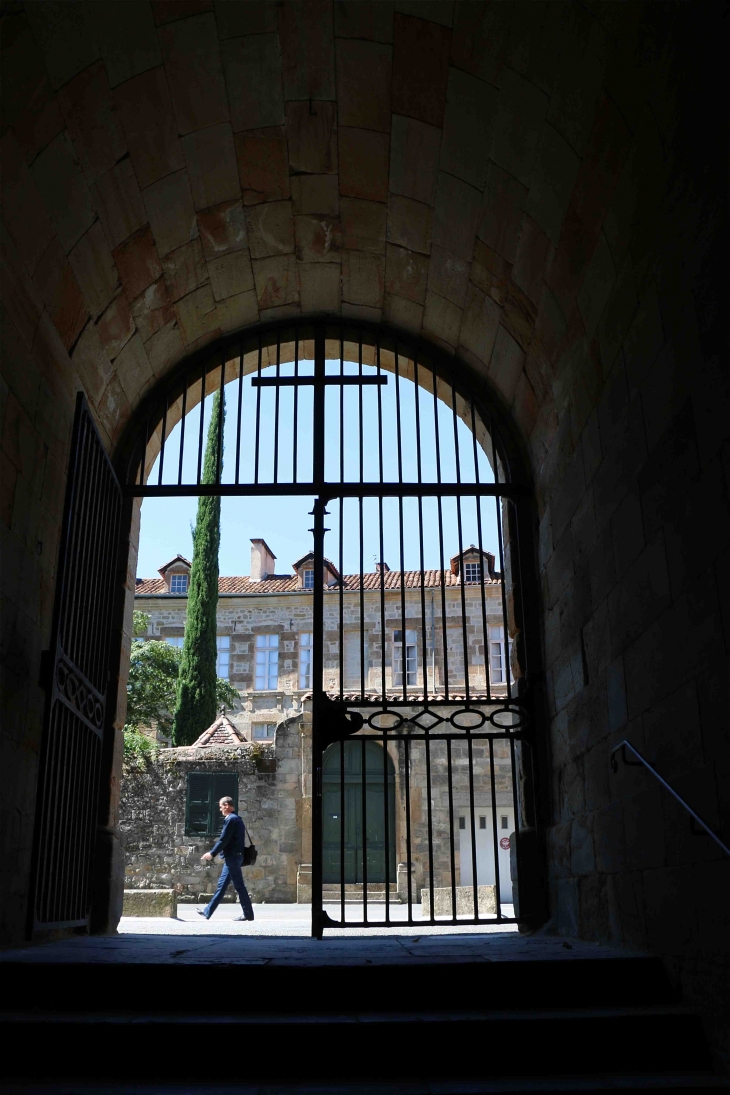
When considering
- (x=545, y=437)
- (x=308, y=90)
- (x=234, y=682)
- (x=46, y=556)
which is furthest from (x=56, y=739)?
(x=234, y=682)

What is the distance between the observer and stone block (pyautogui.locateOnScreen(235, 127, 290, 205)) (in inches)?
200

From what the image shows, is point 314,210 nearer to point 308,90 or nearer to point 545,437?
point 308,90

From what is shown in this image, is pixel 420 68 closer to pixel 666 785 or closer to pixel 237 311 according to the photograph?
pixel 237 311

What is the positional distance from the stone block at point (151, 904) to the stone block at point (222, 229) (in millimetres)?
8071

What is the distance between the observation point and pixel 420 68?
4.54 metres

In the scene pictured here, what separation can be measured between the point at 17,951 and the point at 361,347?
4.30m

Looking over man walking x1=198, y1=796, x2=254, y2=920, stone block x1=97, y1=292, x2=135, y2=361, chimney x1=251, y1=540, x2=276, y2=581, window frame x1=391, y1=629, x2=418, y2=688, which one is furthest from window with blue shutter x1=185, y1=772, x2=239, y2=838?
chimney x1=251, y1=540, x2=276, y2=581

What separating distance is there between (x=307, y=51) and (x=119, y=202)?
4.03 ft

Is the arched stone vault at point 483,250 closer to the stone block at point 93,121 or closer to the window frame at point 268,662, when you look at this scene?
the stone block at point 93,121

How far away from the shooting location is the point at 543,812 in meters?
5.47

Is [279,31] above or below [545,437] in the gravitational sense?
above

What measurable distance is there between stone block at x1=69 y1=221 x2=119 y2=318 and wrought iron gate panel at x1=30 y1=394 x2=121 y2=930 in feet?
1.95

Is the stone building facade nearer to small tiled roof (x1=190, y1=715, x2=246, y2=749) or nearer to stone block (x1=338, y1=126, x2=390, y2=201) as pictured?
small tiled roof (x1=190, y1=715, x2=246, y2=749)

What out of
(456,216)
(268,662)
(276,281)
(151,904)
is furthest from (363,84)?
(268,662)
